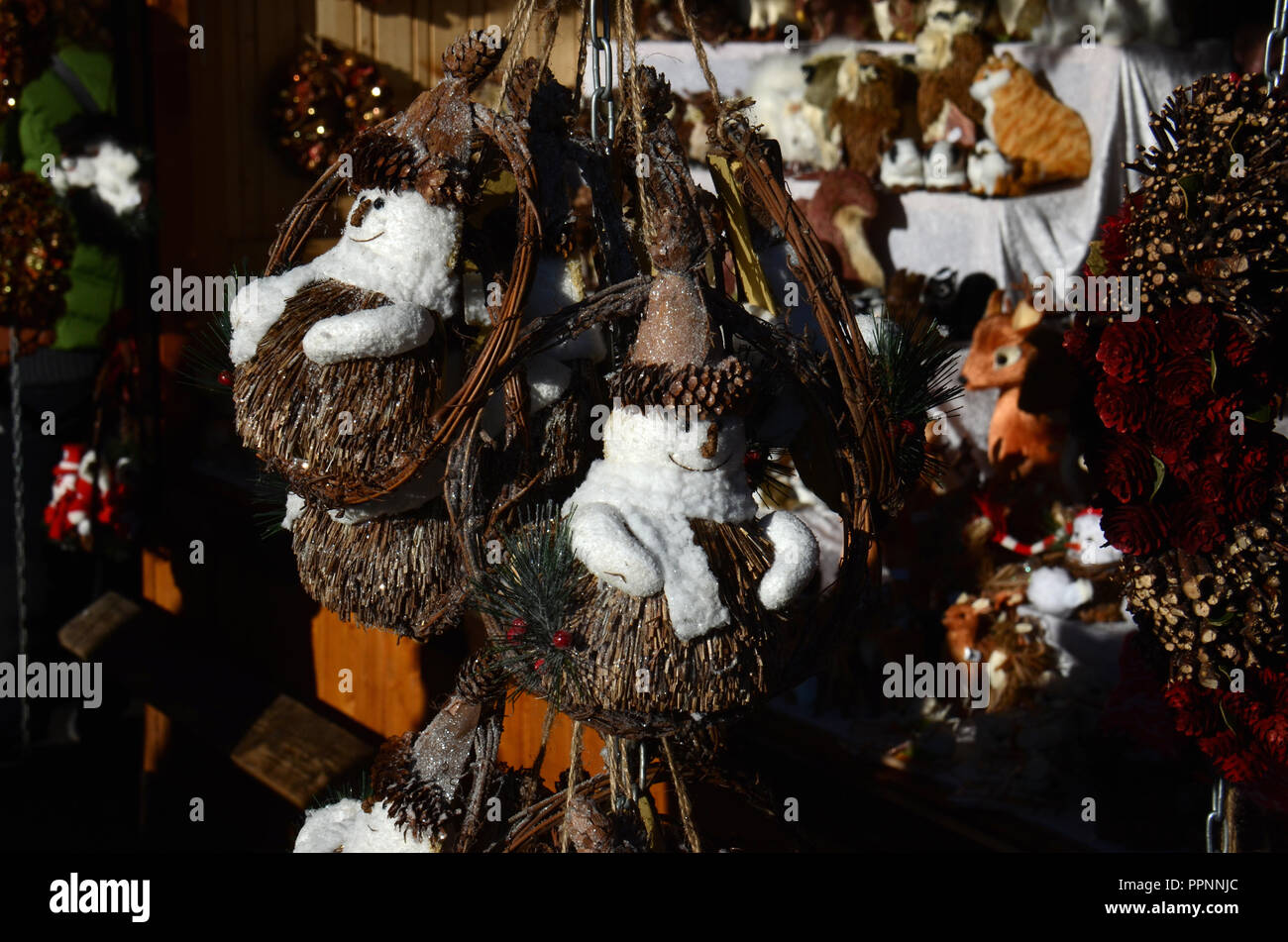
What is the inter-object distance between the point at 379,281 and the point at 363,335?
107 millimetres

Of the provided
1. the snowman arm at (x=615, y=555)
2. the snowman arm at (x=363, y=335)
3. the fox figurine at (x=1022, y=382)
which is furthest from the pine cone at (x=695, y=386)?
the fox figurine at (x=1022, y=382)

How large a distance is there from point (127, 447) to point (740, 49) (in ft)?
7.56

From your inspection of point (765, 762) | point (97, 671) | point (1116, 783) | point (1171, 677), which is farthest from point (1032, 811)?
point (97, 671)

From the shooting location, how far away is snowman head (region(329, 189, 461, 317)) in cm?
150

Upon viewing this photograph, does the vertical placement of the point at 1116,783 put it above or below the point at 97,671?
below

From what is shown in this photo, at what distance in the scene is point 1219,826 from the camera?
1.73 metres

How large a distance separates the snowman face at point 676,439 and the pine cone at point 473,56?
44cm

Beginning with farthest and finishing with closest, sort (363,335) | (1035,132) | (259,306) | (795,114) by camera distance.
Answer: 1. (795,114)
2. (1035,132)
3. (259,306)
4. (363,335)

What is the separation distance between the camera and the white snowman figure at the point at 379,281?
1.44 metres

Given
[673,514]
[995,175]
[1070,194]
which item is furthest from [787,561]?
[1070,194]

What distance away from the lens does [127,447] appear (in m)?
3.82

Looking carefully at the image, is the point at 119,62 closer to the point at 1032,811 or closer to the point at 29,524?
the point at 29,524

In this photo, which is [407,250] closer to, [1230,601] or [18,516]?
[1230,601]

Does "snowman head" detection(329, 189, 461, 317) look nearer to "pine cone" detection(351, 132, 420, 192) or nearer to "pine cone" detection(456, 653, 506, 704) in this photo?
"pine cone" detection(351, 132, 420, 192)
